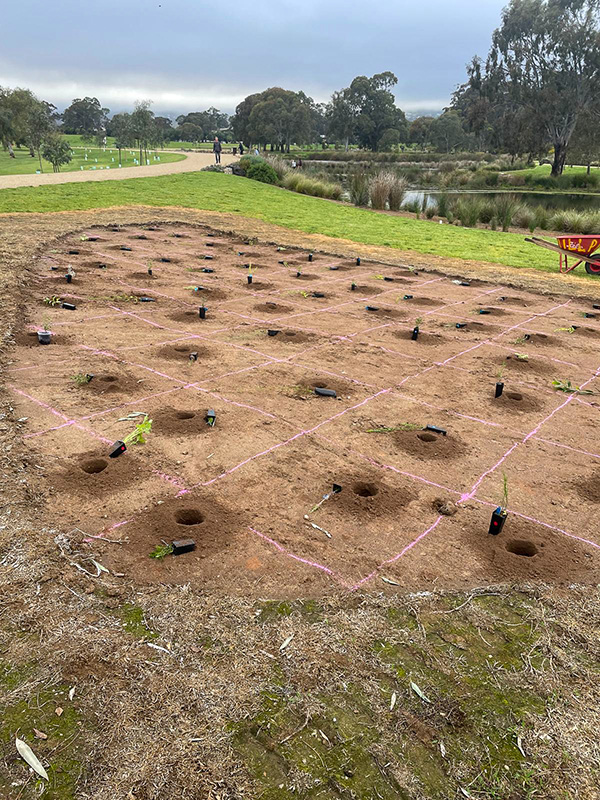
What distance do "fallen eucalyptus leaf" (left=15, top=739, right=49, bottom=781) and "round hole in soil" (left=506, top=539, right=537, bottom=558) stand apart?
2620 millimetres

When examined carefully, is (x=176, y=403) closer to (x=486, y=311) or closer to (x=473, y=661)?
(x=473, y=661)

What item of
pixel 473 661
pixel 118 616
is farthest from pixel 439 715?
pixel 118 616

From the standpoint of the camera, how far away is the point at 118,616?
8.22 ft

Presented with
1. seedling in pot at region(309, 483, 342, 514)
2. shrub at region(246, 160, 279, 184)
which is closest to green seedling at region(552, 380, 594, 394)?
seedling in pot at region(309, 483, 342, 514)

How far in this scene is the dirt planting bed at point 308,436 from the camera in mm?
3051

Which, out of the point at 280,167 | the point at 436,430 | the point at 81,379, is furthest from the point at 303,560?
the point at 280,167

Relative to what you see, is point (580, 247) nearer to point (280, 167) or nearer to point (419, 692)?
point (419, 692)

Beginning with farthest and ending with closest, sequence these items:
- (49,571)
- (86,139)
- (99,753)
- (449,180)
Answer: (86,139)
(449,180)
(49,571)
(99,753)

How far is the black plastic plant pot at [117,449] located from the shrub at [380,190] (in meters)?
18.5

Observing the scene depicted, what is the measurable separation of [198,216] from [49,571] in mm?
14650

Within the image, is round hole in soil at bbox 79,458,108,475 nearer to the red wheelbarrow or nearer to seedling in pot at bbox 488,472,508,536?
seedling in pot at bbox 488,472,508,536

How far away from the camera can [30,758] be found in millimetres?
1865

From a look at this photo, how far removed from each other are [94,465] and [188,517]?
917 mm

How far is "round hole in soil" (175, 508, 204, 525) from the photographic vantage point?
3252 millimetres
